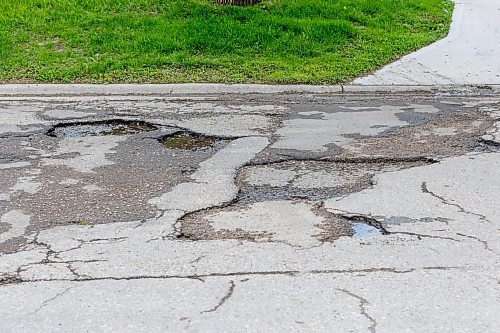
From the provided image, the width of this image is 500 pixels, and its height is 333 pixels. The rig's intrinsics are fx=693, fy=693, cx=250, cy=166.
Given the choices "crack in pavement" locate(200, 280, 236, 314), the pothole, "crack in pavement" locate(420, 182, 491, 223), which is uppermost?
"crack in pavement" locate(420, 182, 491, 223)

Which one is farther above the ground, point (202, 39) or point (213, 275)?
point (202, 39)

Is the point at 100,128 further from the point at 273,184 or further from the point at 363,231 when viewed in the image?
the point at 363,231

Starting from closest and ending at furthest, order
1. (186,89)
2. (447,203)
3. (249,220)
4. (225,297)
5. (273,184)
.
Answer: (225,297) < (249,220) < (447,203) < (273,184) < (186,89)

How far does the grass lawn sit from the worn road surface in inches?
11.7

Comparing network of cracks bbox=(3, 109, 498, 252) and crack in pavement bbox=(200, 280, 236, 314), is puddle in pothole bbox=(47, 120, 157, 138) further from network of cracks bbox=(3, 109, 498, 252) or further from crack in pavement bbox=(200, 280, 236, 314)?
crack in pavement bbox=(200, 280, 236, 314)

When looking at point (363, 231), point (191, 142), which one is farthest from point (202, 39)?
point (363, 231)

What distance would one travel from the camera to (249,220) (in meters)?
5.01

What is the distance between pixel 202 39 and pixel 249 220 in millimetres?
6687

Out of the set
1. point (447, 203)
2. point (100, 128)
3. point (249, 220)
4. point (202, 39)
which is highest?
point (202, 39)

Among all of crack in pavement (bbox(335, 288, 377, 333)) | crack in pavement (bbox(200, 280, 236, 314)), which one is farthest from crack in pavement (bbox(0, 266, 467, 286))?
crack in pavement (bbox(335, 288, 377, 333))

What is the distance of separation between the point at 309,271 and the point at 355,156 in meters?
2.50

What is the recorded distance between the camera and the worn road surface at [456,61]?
10320 millimetres

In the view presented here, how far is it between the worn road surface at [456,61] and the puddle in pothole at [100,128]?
145 inches

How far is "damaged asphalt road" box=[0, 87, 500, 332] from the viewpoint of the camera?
3.78 meters
